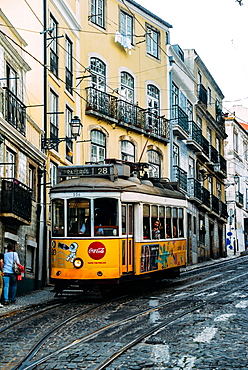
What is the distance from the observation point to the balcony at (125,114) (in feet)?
89.7

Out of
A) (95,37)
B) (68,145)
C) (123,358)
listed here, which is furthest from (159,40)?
(123,358)

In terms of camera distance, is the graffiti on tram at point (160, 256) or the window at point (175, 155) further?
the window at point (175, 155)

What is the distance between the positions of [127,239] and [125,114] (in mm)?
14004

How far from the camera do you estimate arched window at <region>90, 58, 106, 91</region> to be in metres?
27.9

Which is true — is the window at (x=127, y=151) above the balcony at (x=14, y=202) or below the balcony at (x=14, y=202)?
above

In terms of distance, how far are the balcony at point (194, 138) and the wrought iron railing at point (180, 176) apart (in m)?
2.09

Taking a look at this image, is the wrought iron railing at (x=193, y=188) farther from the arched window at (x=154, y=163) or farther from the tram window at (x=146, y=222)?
the tram window at (x=146, y=222)

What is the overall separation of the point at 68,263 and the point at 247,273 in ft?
35.7

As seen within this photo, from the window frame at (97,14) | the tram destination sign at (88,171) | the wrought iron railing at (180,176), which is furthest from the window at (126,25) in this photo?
the tram destination sign at (88,171)

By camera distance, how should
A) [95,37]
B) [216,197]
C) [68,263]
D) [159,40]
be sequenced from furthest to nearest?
[216,197] → [159,40] → [95,37] → [68,263]

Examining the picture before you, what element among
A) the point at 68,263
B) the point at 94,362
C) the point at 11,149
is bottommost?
the point at 94,362

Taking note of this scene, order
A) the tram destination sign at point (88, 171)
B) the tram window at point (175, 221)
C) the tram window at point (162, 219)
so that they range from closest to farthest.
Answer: the tram destination sign at point (88, 171)
the tram window at point (162, 219)
the tram window at point (175, 221)

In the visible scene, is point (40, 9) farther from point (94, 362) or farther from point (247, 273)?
point (94, 362)

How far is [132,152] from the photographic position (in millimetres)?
30609
